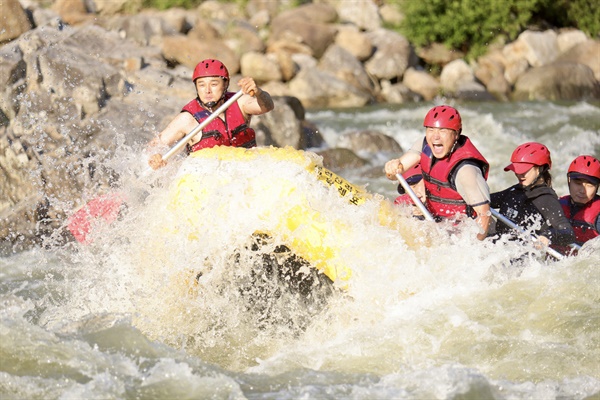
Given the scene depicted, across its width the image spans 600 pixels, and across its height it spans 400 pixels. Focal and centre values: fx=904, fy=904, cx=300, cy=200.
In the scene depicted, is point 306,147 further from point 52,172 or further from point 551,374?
point 551,374

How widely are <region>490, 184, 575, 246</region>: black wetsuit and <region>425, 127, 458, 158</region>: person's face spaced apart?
87 cm

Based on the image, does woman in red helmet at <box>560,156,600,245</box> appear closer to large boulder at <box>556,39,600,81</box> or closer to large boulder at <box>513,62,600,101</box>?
large boulder at <box>513,62,600,101</box>

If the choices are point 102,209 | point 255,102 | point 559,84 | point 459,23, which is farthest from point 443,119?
point 459,23

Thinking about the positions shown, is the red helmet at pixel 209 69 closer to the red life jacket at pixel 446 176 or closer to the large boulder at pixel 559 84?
the red life jacket at pixel 446 176

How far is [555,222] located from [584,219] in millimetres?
645

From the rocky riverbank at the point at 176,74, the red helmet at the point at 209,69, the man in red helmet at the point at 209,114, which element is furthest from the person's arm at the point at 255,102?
the rocky riverbank at the point at 176,74

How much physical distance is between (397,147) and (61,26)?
17.5ft

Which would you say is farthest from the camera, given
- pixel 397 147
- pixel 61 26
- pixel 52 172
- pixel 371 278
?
pixel 397 147

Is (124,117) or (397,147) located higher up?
(124,117)

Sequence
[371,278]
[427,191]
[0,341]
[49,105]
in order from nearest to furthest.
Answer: [0,341]
[371,278]
[427,191]
[49,105]

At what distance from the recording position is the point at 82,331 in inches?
213

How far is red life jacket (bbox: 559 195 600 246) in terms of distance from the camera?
7.27m

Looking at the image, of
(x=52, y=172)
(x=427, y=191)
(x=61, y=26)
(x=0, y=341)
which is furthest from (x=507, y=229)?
(x=61, y=26)

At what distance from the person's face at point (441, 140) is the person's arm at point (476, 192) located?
0.18 meters
